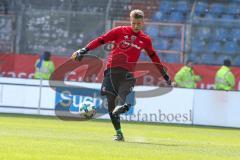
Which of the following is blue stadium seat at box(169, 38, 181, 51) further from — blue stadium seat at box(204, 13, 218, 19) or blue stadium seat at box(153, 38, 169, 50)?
blue stadium seat at box(204, 13, 218, 19)

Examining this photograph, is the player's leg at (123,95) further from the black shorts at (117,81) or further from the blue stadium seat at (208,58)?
the blue stadium seat at (208,58)

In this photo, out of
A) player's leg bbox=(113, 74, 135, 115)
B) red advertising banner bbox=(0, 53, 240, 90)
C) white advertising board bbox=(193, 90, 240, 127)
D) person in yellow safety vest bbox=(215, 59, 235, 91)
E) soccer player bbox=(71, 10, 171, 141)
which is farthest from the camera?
red advertising banner bbox=(0, 53, 240, 90)

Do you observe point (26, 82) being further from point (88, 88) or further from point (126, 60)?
point (126, 60)

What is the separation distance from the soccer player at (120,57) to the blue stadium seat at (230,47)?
17303 millimetres

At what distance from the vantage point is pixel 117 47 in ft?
48.4

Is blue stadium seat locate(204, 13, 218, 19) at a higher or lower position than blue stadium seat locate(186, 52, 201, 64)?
higher

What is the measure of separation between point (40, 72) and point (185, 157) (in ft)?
61.0

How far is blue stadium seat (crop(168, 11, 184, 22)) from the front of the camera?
108 ft

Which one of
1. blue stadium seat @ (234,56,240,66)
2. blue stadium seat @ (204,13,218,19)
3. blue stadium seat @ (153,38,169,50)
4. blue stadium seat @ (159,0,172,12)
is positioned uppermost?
blue stadium seat @ (159,0,172,12)

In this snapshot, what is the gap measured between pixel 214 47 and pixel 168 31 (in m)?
2.04

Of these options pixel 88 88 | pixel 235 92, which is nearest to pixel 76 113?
pixel 88 88

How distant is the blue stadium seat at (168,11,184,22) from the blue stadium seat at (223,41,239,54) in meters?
2.22

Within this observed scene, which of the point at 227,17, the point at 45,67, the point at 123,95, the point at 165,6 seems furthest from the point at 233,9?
the point at 123,95

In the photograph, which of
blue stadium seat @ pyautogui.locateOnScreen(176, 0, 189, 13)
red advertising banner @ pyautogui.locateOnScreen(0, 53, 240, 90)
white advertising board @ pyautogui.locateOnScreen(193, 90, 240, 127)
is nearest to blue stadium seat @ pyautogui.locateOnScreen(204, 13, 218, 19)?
blue stadium seat @ pyautogui.locateOnScreen(176, 0, 189, 13)
